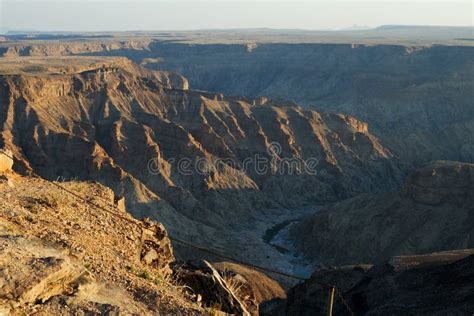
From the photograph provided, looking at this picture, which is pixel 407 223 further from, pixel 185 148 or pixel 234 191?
pixel 185 148

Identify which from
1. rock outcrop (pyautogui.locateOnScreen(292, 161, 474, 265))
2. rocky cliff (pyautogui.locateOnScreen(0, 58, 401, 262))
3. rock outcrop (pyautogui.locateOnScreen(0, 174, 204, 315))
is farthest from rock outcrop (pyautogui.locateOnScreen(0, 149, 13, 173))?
rock outcrop (pyautogui.locateOnScreen(292, 161, 474, 265))

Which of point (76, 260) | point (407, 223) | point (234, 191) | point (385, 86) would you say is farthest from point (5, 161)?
point (385, 86)

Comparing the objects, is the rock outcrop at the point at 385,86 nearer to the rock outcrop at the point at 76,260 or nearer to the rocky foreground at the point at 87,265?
the rocky foreground at the point at 87,265

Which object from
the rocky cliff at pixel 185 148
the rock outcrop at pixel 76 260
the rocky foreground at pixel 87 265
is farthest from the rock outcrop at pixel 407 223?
the rock outcrop at pixel 76 260

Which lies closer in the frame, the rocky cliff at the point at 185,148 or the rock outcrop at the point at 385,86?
the rocky cliff at the point at 185,148

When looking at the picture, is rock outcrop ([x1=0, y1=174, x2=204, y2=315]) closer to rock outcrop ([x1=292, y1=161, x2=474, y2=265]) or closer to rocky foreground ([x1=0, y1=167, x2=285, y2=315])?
rocky foreground ([x1=0, y1=167, x2=285, y2=315])

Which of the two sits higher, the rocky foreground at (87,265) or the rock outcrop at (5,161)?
the rock outcrop at (5,161)

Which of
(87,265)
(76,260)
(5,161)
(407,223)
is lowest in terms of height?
(407,223)
